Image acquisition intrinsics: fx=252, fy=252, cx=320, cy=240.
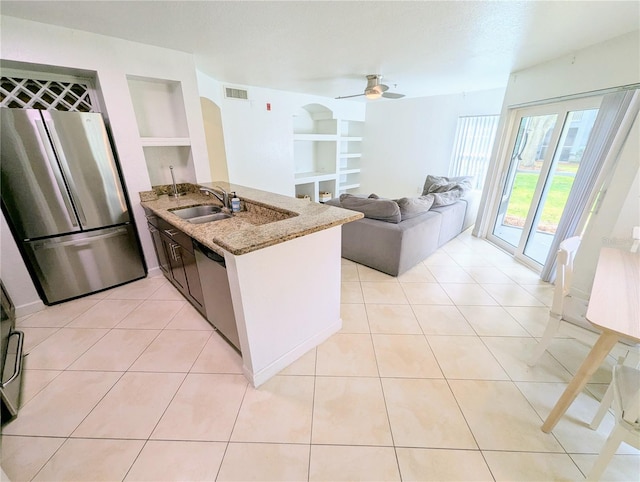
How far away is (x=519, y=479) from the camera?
1134 millimetres

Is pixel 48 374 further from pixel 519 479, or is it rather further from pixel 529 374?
pixel 529 374

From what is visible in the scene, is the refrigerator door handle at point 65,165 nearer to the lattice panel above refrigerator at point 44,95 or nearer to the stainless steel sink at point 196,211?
the lattice panel above refrigerator at point 44,95

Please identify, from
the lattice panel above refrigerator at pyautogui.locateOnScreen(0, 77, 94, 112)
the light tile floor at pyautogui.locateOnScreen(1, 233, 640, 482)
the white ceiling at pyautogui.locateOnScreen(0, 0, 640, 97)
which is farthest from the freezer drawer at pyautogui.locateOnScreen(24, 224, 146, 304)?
the white ceiling at pyautogui.locateOnScreen(0, 0, 640, 97)

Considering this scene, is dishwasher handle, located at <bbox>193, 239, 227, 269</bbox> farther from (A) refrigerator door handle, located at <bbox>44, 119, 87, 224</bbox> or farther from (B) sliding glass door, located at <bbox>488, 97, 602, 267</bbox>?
(B) sliding glass door, located at <bbox>488, 97, 602, 267</bbox>

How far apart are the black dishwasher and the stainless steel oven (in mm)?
1044

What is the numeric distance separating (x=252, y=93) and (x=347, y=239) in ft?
9.43

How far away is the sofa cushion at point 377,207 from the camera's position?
274 centimetres

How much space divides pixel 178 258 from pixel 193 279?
0.92 feet

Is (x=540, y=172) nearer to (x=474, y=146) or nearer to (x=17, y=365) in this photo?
(x=474, y=146)

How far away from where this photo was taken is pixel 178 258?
6.93 ft

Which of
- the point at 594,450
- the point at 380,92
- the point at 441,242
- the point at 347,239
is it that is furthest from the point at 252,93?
the point at 594,450

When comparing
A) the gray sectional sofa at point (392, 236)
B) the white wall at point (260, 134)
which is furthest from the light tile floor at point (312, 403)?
the white wall at point (260, 134)

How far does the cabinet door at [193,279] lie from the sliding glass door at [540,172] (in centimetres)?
363

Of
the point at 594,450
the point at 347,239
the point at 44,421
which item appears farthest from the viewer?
the point at 347,239
